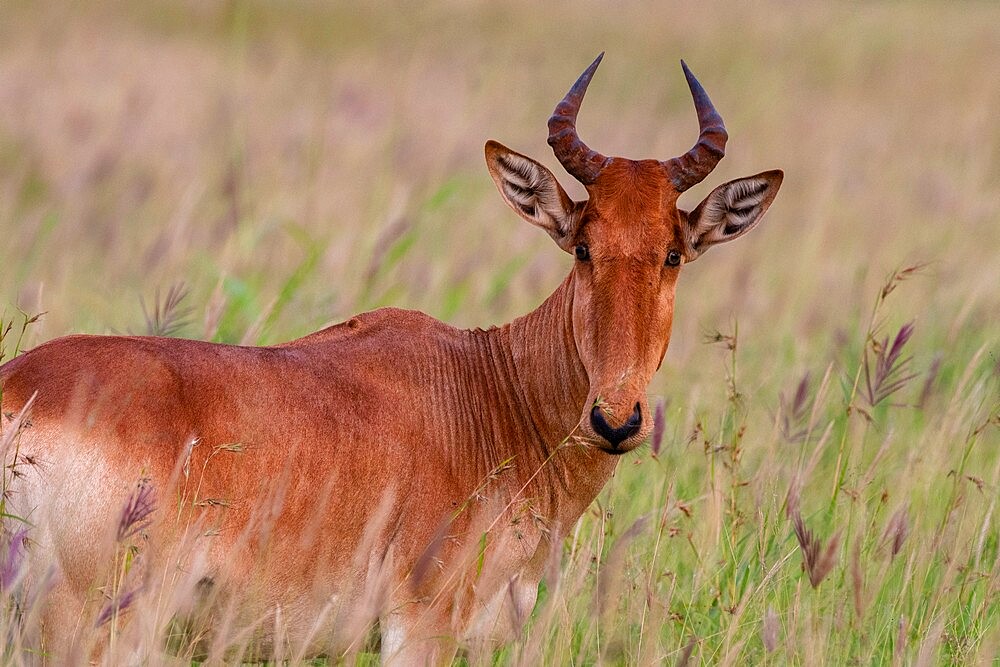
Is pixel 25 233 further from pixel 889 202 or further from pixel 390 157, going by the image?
pixel 889 202

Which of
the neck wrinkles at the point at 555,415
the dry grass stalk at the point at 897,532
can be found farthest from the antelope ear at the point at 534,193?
the dry grass stalk at the point at 897,532

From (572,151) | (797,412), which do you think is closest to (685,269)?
(797,412)

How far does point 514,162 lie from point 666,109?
43.7ft

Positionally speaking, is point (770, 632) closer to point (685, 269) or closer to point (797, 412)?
point (797, 412)

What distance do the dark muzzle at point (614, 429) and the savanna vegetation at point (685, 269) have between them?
0.42 metres

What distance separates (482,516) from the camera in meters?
5.38

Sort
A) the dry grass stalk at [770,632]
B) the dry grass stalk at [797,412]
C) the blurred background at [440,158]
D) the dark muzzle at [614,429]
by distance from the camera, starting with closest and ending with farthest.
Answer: the dry grass stalk at [770,632], the dark muzzle at [614,429], the dry grass stalk at [797,412], the blurred background at [440,158]

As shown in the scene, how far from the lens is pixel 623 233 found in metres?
5.37

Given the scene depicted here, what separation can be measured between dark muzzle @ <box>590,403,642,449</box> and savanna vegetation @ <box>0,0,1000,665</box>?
16.5 inches

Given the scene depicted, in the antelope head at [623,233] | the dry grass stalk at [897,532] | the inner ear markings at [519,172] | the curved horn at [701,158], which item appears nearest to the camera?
the antelope head at [623,233]

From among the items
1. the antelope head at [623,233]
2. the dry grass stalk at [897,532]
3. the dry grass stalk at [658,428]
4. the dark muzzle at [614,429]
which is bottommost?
the dry grass stalk at [897,532]

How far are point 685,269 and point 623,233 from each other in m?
7.35

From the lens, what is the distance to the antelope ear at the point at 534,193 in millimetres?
5633

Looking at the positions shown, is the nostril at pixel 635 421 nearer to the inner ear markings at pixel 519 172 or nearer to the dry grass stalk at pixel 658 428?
the dry grass stalk at pixel 658 428
